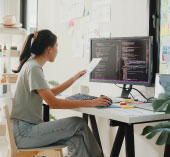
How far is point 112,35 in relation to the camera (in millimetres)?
2955

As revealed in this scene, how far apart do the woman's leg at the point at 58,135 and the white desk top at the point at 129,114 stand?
17 cm

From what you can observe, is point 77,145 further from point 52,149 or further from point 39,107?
point 39,107

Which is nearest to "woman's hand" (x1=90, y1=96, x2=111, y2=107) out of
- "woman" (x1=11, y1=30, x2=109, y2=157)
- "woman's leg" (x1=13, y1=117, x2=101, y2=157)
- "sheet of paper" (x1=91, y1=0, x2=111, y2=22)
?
"woman" (x1=11, y1=30, x2=109, y2=157)

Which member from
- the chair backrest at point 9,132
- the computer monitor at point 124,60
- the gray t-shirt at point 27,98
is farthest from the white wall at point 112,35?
the chair backrest at point 9,132

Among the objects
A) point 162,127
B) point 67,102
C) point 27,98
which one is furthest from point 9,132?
point 162,127

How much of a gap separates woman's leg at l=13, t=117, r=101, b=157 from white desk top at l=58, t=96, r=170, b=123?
0.17 metres

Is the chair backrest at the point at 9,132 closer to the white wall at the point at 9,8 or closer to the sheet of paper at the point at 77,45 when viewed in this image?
the sheet of paper at the point at 77,45

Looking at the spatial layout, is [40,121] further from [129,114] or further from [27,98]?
[129,114]

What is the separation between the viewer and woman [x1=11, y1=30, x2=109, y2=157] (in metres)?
2.09

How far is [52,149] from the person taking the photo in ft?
6.96

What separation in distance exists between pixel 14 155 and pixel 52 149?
24 cm

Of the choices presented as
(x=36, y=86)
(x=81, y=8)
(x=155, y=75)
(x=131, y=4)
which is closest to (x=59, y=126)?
(x=36, y=86)

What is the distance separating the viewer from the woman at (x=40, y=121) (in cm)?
209

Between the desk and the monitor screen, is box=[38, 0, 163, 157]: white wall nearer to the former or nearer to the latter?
the monitor screen
